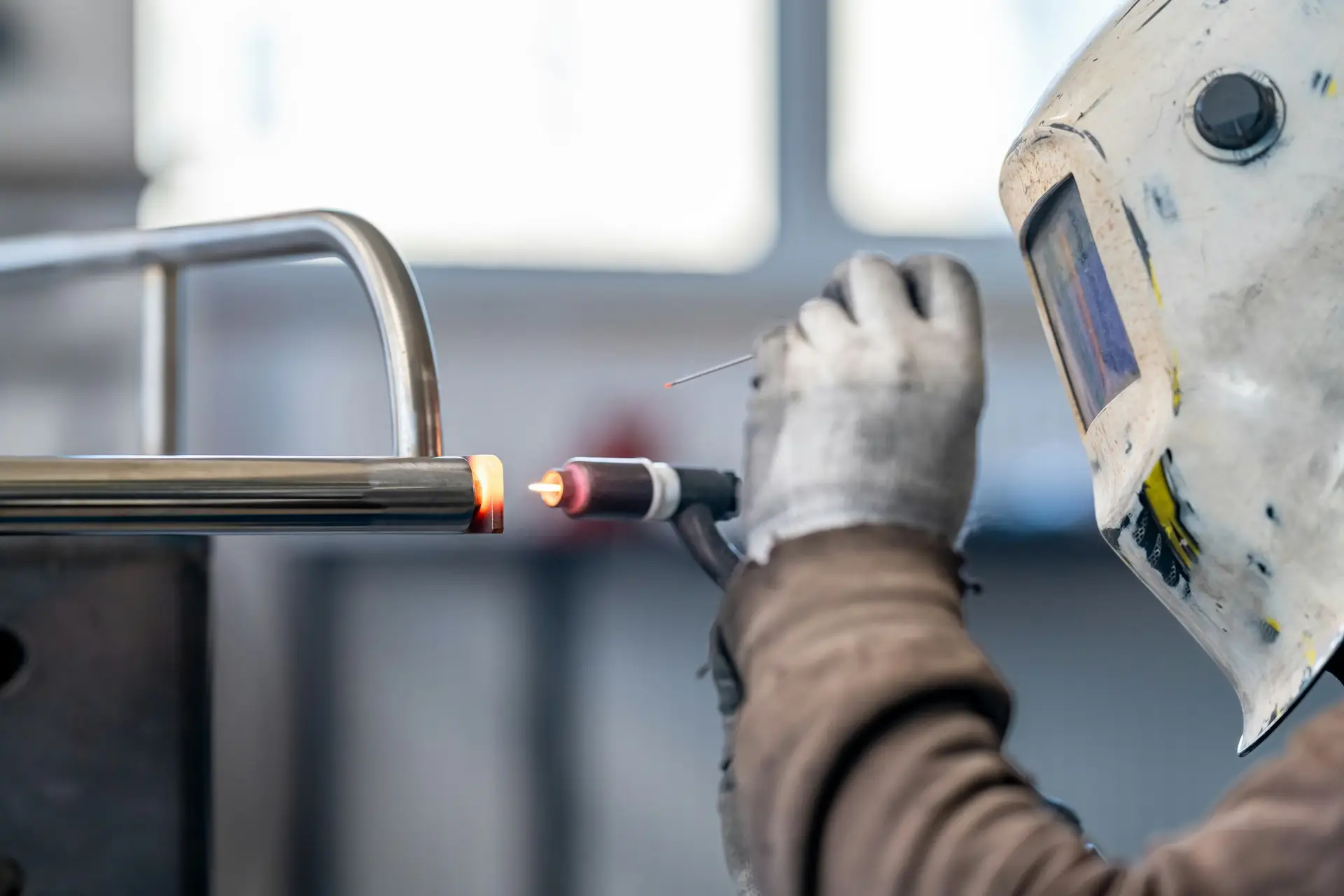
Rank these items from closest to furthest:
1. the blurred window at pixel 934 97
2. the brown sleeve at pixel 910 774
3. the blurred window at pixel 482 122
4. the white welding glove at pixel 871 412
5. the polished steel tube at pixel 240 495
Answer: the polished steel tube at pixel 240 495 < the brown sleeve at pixel 910 774 < the white welding glove at pixel 871 412 < the blurred window at pixel 482 122 < the blurred window at pixel 934 97

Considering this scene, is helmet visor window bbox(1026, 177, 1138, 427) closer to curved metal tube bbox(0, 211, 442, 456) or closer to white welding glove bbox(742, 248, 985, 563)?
white welding glove bbox(742, 248, 985, 563)

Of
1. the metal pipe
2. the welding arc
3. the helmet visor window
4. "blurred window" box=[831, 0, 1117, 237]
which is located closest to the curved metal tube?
the metal pipe

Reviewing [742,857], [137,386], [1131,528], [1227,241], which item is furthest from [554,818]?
[1227,241]

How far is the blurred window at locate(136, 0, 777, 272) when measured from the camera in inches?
37.7

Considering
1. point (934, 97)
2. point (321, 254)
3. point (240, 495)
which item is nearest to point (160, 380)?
point (321, 254)

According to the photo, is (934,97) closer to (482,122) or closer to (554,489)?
(482,122)

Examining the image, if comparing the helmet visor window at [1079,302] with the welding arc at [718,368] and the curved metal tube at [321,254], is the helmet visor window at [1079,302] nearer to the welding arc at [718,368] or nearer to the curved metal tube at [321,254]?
the welding arc at [718,368]

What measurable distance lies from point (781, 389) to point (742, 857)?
0.26 meters

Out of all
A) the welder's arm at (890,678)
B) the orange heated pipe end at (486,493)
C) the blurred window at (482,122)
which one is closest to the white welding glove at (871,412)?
the welder's arm at (890,678)

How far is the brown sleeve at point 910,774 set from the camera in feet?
1.70

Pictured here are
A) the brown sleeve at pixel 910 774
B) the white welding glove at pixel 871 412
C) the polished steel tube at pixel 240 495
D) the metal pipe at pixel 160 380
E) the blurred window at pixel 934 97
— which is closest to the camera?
the polished steel tube at pixel 240 495

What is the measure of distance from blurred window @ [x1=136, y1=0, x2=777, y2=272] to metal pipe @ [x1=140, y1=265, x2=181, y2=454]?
0.63ft

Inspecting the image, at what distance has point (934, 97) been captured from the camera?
1095mm

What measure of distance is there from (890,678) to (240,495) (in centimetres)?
32
